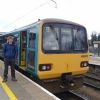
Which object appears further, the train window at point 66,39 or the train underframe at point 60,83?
the train window at point 66,39

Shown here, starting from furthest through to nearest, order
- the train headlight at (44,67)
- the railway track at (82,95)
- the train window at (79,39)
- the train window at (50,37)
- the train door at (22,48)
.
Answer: the train door at (22,48) < the railway track at (82,95) < the train window at (79,39) < the train window at (50,37) < the train headlight at (44,67)

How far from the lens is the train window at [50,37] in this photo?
9594 millimetres

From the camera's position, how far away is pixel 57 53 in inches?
384

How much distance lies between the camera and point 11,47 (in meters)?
9.92

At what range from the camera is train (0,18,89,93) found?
31.1ft

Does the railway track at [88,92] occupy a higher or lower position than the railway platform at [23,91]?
lower

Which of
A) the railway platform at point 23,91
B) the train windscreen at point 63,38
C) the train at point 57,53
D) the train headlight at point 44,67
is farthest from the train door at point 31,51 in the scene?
the railway platform at point 23,91

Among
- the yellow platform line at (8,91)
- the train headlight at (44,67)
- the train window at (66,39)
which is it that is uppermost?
the train window at (66,39)

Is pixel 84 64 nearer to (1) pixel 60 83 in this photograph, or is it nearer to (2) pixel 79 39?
(2) pixel 79 39

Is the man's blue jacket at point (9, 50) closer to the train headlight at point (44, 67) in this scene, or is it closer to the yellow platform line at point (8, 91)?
the yellow platform line at point (8, 91)

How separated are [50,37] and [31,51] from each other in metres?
1.08

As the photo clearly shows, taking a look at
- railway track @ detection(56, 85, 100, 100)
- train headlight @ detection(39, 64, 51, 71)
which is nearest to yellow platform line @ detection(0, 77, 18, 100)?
train headlight @ detection(39, 64, 51, 71)

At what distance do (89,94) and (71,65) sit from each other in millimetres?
2686

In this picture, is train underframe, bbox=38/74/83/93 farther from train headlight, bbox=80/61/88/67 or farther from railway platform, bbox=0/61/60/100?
railway platform, bbox=0/61/60/100
